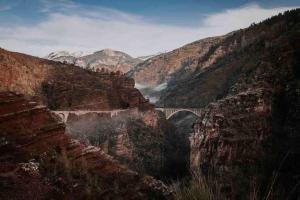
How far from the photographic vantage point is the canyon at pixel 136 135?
1988 cm

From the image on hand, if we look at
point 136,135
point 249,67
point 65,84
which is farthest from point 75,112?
point 249,67

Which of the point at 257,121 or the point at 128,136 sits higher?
the point at 257,121

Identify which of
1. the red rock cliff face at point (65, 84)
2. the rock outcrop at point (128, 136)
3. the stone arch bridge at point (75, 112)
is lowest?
the rock outcrop at point (128, 136)

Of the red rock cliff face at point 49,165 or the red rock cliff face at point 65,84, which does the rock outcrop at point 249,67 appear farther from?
the red rock cliff face at point 49,165

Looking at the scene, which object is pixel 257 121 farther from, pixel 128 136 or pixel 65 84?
pixel 65 84

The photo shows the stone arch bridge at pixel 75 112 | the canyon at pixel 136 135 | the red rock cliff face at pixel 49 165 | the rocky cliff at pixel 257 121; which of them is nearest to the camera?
the red rock cliff face at pixel 49 165

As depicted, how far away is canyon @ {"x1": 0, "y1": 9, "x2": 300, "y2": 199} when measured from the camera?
19.9 meters

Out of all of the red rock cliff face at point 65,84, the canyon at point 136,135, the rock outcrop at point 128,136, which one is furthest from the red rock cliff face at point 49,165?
the red rock cliff face at point 65,84

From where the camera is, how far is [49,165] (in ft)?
70.6

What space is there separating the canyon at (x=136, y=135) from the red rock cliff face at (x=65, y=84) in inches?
11.4

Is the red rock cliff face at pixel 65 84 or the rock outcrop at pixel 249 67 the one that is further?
the red rock cliff face at pixel 65 84

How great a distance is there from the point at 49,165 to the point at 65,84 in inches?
3516

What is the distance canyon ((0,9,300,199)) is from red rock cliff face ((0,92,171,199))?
0.20 feet

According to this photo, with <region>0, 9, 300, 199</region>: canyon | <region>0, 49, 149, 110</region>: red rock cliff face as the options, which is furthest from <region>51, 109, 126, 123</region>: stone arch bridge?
<region>0, 49, 149, 110</region>: red rock cliff face
